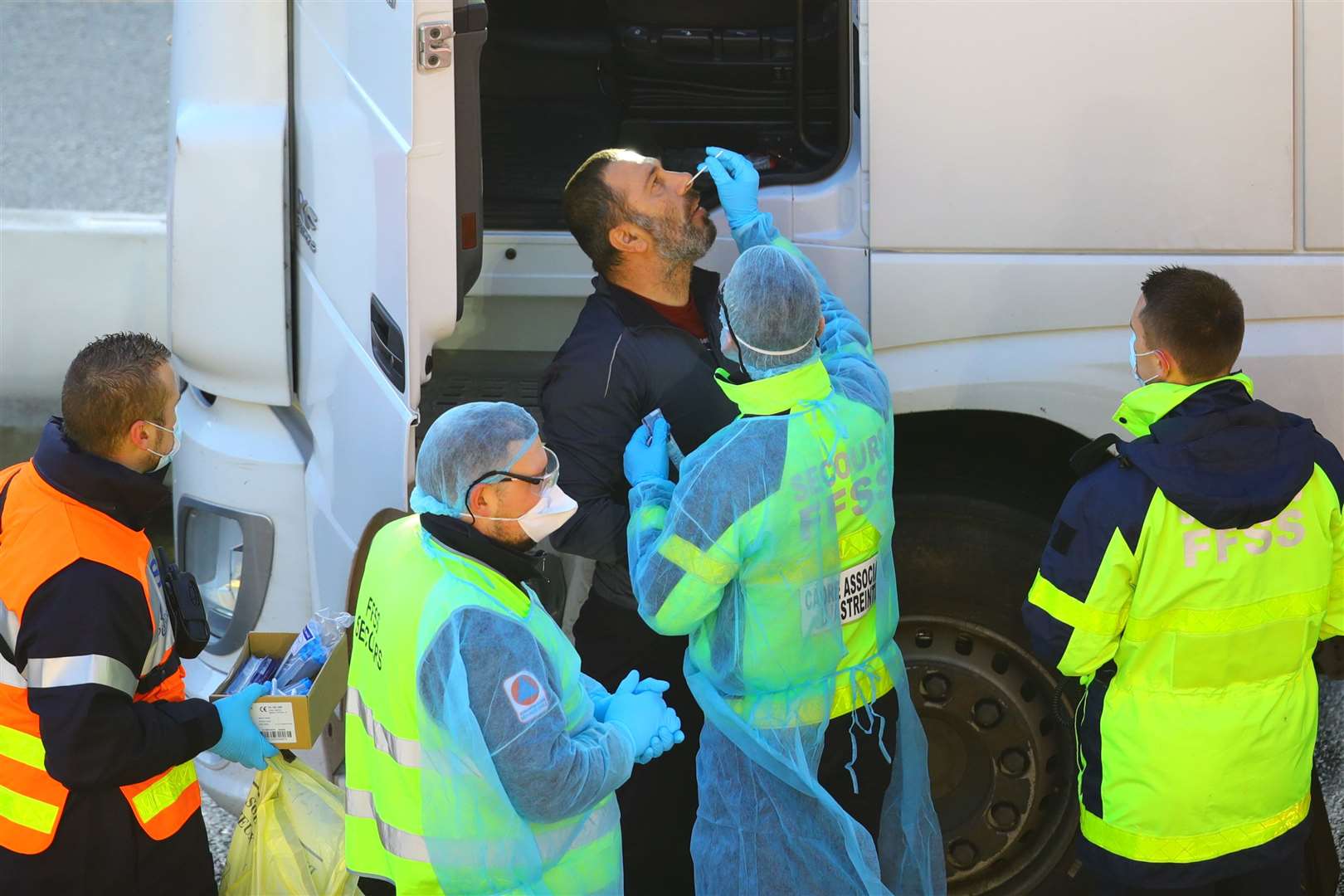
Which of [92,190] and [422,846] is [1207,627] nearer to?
[422,846]

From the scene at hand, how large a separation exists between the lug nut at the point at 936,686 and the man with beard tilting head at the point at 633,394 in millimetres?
530

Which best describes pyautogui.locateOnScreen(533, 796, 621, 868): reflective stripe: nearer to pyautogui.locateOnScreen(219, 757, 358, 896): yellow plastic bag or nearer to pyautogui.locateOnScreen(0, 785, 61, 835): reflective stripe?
pyautogui.locateOnScreen(219, 757, 358, 896): yellow plastic bag

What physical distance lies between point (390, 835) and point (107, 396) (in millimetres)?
924

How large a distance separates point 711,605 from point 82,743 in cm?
106

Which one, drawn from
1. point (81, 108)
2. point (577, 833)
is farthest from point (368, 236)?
point (81, 108)

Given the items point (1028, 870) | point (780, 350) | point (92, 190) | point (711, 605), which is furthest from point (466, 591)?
point (92, 190)

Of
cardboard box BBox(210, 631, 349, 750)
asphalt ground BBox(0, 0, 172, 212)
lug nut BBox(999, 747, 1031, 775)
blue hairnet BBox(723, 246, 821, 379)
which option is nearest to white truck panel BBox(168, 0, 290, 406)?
cardboard box BBox(210, 631, 349, 750)

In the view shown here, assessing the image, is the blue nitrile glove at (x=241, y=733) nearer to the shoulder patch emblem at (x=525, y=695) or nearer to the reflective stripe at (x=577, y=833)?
the reflective stripe at (x=577, y=833)

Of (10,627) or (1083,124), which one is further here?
(1083,124)

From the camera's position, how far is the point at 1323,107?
9.95 feet

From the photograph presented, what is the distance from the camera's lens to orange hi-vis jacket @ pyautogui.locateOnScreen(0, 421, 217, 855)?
2.34 m

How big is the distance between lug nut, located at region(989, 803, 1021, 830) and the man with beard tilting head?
2.28 feet

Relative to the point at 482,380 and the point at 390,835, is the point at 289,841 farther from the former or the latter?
the point at 482,380

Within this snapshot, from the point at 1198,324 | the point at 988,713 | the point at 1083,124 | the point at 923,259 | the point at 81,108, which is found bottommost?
the point at 988,713
